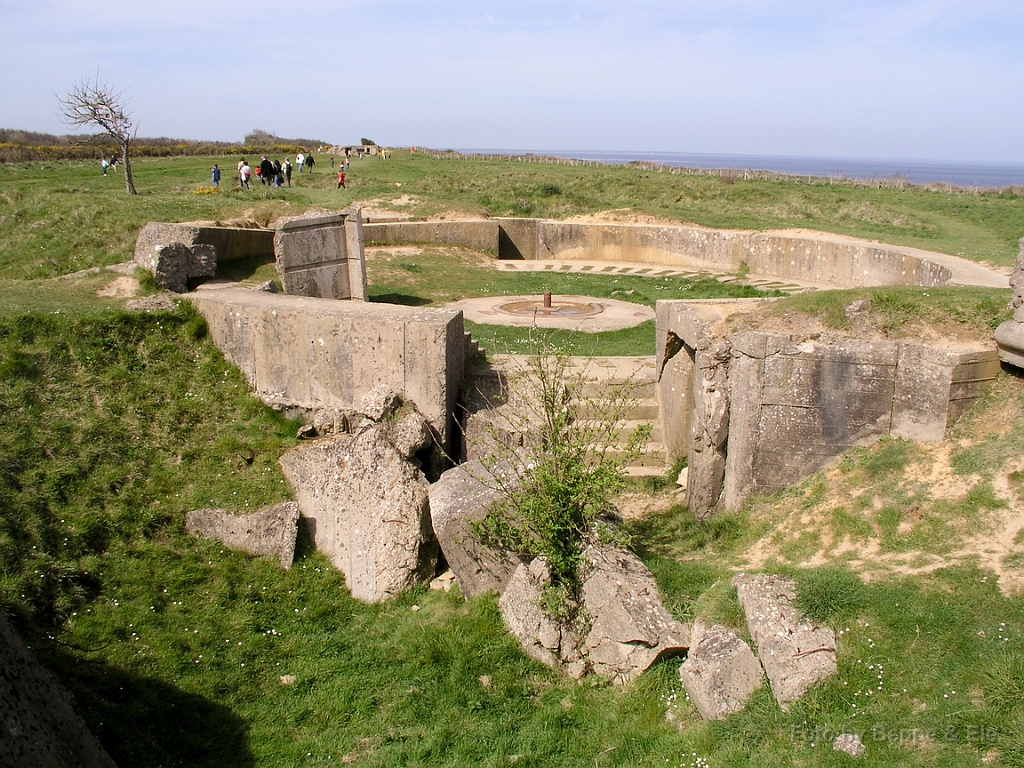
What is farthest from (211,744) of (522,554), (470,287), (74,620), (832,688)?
(470,287)

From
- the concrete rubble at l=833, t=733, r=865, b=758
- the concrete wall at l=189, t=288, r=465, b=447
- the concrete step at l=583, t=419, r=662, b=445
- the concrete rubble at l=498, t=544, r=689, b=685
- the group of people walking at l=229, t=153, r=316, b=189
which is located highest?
the group of people walking at l=229, t=153, r=316, b=189

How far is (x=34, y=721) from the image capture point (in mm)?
4695

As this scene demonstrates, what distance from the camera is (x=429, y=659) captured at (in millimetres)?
7219

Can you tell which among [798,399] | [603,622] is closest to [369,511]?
[603,622]

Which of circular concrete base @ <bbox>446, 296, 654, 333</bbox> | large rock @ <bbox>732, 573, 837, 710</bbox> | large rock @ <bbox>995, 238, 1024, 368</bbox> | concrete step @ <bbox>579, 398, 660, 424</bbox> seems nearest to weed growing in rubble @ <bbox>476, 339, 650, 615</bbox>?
large rock @ <bbox>732, 573, 837, 710</bbox>

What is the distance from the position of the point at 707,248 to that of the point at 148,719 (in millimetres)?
17104

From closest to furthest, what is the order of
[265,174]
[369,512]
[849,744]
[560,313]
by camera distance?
[849,744], [369,512], [560,313], [265,174]

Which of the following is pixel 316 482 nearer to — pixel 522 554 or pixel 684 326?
pixel 522 554

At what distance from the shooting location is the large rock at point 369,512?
27.5 ft

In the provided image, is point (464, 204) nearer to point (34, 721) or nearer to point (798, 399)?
point (798, 399)

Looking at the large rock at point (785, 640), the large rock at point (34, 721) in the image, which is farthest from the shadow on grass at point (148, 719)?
the large rock at point (785, 640)

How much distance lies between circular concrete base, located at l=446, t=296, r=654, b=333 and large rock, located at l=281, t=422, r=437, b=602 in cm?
520

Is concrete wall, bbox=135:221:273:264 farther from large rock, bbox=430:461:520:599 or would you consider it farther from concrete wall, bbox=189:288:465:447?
large rock, bbox=430:461:520:599

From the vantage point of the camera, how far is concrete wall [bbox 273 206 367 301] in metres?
13.8
